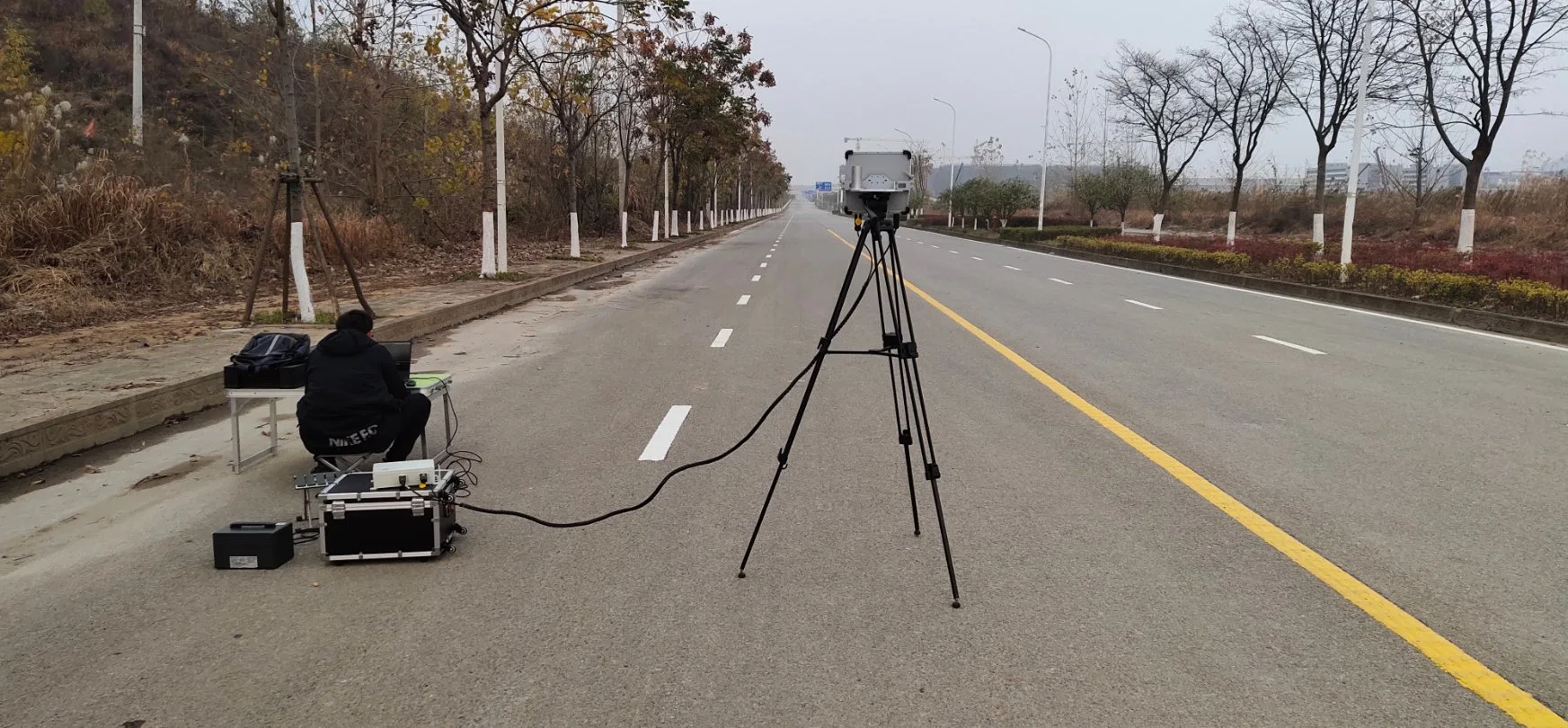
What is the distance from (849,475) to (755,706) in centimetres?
270

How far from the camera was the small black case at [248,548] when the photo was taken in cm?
423

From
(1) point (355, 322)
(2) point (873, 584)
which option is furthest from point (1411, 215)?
(1) point (355, 322)

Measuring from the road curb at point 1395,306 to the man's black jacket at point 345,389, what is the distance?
47.8ft

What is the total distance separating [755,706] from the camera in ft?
10.1

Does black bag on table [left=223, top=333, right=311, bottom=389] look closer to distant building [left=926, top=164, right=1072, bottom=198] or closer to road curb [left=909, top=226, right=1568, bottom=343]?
road curb [left=909, top=226, right=1568, bottom=343]

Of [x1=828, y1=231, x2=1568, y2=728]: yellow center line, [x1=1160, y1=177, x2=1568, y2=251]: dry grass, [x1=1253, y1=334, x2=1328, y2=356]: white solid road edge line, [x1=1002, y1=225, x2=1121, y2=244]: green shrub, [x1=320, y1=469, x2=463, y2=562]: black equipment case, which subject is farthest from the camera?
[x1=1002, y1=225, x2=1121, y2=244]: green shrub

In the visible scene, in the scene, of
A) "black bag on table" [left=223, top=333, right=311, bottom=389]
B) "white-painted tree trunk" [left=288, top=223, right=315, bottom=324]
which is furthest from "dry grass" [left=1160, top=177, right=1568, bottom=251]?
"black bag on table" [left=223, top=333, right=311, bottom=389]

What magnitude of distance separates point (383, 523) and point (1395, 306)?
16.9 m

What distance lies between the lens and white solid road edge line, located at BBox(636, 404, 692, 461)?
6215 millimetres

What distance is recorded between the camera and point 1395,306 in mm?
15922

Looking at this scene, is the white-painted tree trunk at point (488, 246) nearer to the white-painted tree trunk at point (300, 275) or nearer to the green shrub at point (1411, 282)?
the white-painted tree trunk at point (300, 275)

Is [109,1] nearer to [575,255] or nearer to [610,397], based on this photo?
[575,255]

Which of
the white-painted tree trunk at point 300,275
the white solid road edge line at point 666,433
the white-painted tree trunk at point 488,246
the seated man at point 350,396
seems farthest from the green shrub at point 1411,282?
the white-painted tree trunk at point 300,275

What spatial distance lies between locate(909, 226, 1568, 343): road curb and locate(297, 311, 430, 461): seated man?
573 inches
